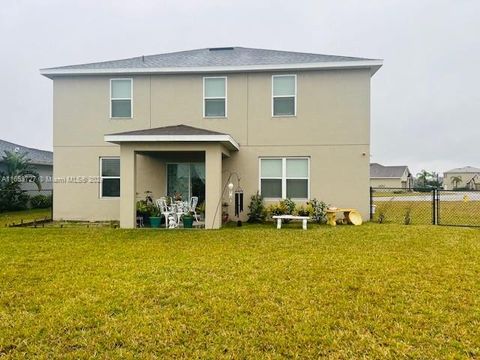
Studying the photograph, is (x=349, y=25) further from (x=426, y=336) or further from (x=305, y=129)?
(x=426, y=336)

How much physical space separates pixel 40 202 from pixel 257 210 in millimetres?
13633

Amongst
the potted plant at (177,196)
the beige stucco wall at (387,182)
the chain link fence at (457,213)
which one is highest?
the beige stucco wall at (387,182)

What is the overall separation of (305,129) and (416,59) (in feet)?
38.5

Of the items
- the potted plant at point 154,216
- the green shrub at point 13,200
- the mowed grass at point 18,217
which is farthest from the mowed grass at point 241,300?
the green shrub at point 13,200

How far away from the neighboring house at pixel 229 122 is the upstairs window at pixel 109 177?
4 centimetres

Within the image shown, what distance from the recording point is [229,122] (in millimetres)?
13250

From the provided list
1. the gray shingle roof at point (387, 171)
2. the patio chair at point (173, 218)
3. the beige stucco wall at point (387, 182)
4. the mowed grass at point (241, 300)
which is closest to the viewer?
the mowed grass at point (241, 300)

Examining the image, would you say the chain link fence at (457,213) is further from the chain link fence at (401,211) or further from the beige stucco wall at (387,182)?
the beige stucco wall at (387,182)

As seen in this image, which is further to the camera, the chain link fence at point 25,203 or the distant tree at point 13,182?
the distant tree at point 13,182

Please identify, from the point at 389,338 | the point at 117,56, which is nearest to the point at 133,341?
the point at 389,338

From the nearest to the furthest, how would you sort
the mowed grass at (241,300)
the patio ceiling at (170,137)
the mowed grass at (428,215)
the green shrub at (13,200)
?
the mowed grass at (241,300)
the patio ceiling at (170,137)
the mowed grass at (428,215)
the green shrub at (13,200)

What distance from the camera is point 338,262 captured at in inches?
259

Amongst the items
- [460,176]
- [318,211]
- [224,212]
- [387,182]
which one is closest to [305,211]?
[318,211]

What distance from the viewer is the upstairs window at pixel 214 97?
13289 millimetres
